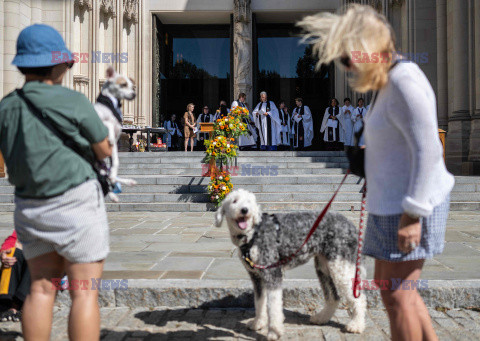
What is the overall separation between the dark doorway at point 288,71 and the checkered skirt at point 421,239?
23.7 m

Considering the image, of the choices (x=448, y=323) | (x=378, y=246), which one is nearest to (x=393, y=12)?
(x=448, y=323)

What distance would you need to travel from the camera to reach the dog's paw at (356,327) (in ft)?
10.7

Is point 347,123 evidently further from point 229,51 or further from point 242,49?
point 229,51

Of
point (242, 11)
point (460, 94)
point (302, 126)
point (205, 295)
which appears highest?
point (242, 11)

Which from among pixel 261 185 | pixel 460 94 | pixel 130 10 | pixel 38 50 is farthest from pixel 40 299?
pixel 130 10

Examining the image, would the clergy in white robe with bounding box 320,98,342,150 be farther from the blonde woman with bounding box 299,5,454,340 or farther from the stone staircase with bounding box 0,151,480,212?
the blonde woman with bounding box 299,5,454,340

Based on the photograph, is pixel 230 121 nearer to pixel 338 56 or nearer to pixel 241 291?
pixel 241 291

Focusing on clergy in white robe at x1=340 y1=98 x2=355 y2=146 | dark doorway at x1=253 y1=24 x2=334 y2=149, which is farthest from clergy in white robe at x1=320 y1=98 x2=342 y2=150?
dark doorway at x1=253 y1=24 x2=334 y2=149

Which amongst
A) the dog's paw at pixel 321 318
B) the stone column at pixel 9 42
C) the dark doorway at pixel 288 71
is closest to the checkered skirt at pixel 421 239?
the dog's paw at pixel 321 318

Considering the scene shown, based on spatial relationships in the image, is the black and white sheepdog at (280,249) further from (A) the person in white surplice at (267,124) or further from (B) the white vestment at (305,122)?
(B) the white vestment at (305,122)

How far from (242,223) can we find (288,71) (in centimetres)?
2367

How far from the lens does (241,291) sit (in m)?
3.88

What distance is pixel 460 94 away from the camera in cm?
1365

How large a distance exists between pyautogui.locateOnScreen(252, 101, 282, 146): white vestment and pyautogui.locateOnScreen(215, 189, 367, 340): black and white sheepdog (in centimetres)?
1474
